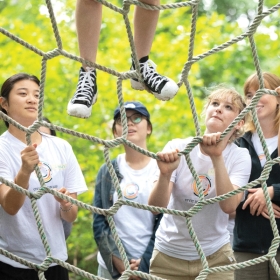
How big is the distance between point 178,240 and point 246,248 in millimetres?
249

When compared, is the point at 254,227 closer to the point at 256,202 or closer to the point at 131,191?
the point at 256,202

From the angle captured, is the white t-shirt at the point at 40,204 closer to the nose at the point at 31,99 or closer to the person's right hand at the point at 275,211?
the nose at the point at 31,99

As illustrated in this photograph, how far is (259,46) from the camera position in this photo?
602 cm

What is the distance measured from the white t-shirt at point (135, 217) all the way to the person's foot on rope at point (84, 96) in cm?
55

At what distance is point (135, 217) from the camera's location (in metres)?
2.53

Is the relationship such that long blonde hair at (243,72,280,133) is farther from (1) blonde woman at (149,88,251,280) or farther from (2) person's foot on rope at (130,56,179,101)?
(2) person's foot on rope at (130,56,179,101)

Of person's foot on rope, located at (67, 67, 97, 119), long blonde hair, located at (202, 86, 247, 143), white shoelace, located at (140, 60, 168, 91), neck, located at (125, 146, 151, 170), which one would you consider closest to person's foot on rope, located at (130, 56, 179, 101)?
white shoelace, located at (140, 60, 168, 91)

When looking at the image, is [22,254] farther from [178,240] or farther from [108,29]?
[108,29]

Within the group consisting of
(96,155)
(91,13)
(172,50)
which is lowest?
(91,13)

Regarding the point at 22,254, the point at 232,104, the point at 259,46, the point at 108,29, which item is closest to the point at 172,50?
the point at 108,29

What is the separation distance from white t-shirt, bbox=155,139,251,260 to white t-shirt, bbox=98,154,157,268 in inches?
12.6

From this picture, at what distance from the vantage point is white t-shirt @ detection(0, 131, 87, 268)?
81.0 inches

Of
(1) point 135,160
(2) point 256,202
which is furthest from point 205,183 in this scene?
(1) point 135,160

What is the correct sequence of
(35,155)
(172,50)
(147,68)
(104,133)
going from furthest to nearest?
(172,50)
(104,133)
(147,68)
(35,155)
